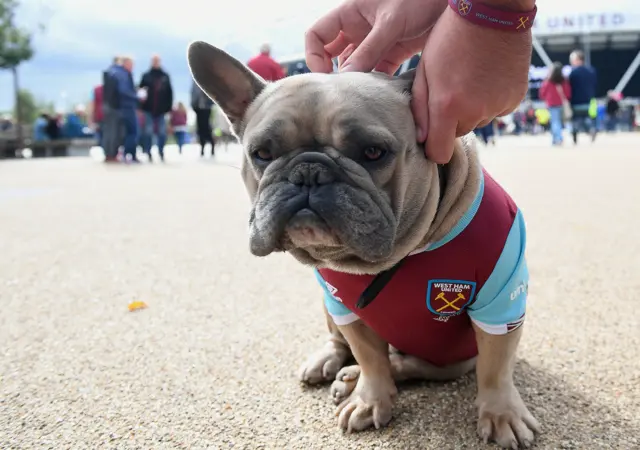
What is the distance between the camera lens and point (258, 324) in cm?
250

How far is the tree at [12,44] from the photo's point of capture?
2364 centimetres

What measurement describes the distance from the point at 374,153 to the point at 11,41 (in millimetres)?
26821

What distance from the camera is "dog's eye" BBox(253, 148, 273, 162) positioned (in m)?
1.65

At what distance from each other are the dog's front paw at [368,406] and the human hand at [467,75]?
0.71 metres

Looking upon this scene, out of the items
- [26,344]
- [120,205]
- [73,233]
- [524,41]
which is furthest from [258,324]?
[120,205]

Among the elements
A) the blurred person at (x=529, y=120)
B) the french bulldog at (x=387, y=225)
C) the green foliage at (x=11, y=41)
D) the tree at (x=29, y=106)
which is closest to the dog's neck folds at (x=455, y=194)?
the french bulldog at (x=387, y=225)

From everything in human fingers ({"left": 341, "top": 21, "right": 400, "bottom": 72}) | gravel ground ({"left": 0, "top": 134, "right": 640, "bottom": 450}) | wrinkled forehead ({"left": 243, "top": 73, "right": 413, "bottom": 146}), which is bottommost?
gravel ground ({"left": 0, "top": 134, "right": 640, "bottom": 450})

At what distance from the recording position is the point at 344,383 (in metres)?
1.89

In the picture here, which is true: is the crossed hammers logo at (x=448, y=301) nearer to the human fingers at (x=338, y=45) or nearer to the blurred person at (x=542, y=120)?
the human fingers at (x=338, y=45)

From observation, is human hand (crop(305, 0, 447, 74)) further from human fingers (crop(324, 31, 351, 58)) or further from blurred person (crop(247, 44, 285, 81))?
blurred person (crop(247, 44, 285, 81))

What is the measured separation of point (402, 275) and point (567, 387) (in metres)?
0.68

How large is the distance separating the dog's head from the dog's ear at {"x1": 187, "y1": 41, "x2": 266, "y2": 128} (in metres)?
0.19

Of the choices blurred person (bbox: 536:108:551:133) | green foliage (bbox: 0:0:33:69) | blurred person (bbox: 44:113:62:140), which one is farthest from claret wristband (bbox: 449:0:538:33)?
blurred person (bbox: 536:108:551:133)

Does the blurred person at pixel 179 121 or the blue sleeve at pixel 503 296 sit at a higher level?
the blurred person at pixel 179 121
